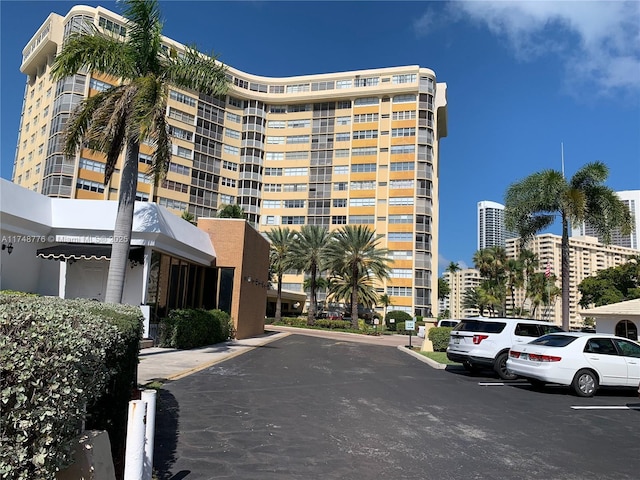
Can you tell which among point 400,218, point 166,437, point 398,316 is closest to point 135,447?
point 166,437

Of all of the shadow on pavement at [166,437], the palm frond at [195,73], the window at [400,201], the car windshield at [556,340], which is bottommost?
the shadow on pavement at [166,437]

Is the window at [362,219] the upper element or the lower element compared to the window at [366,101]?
lower

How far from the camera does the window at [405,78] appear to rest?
73938mm

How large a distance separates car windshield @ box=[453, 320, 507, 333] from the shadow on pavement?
9718 millimetres

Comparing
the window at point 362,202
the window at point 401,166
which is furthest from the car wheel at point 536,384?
the window at point 362,202

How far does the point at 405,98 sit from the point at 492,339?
2542 inches

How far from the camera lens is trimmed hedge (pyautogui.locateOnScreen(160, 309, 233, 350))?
18516 millimetres

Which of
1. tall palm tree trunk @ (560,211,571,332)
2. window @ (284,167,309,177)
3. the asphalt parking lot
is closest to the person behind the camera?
the asphalt parking lot

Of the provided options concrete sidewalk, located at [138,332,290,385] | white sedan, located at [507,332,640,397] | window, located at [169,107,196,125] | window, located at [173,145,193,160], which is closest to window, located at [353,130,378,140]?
window, located at [169,107,196,125]

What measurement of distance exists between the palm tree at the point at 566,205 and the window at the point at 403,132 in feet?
164

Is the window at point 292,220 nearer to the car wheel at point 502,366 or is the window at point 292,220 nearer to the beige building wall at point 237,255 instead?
the beige building wall at point 237,255

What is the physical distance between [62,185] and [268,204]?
31.3 meters

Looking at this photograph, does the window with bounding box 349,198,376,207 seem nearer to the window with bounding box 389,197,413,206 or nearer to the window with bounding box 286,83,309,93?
the window with bounding box 389,197,413,206

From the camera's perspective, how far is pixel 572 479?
543 centimetres
